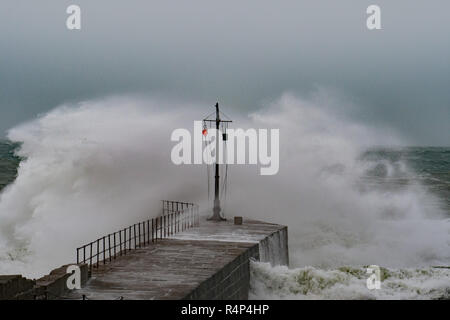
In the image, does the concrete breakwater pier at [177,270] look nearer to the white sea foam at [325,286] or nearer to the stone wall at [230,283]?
the stone wall at [230,283]

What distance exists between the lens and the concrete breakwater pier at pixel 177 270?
1106 cm

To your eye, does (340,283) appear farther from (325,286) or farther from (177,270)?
(177,270)

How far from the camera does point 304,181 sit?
28.9 metres

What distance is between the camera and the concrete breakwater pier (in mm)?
11062

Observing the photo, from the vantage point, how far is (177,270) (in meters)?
13.1

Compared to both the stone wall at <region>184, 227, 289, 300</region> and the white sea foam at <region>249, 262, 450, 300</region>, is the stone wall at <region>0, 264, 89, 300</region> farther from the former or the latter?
the white sea foam at <region>249, 262, 450, 300</region>

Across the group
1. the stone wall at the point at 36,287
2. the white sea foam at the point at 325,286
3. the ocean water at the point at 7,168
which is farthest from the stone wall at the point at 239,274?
the ocean water at the point at 7,168

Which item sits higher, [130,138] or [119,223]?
[130,138]

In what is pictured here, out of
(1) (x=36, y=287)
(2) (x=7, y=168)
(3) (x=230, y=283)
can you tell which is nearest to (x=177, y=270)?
(3) (x=230, y=283)

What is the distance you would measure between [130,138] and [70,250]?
25.3ft

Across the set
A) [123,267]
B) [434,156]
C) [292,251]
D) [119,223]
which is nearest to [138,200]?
[119,223]
